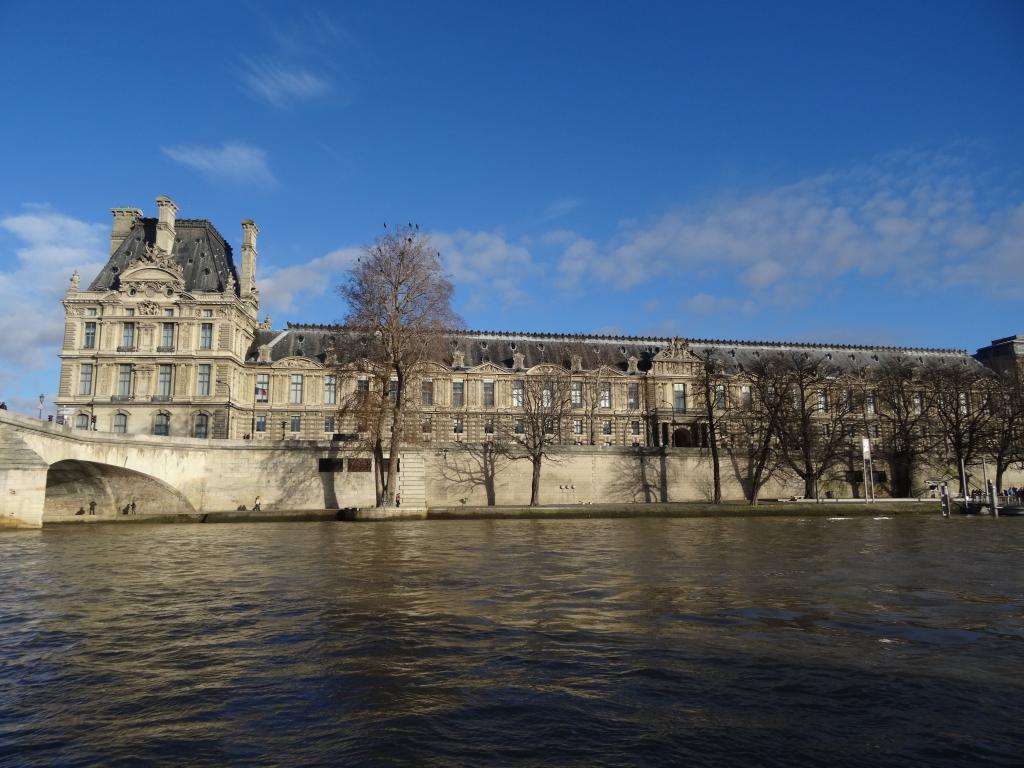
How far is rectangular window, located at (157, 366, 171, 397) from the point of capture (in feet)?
189

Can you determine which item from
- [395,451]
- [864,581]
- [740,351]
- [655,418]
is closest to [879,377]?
[740,351]

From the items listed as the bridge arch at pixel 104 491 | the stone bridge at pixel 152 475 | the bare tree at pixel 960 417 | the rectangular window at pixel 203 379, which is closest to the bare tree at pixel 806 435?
the bare tree at pixel 960 417

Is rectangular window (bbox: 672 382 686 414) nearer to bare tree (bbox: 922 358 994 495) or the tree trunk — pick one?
bare tree (bbox: 922 358 994 495)

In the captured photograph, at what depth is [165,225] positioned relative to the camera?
61.0 metres

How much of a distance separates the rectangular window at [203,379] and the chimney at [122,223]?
15.7 meters

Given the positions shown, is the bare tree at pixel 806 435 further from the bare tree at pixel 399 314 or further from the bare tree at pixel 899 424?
the bare tree at pixel 399 314

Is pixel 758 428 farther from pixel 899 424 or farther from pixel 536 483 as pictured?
pixel 536 483

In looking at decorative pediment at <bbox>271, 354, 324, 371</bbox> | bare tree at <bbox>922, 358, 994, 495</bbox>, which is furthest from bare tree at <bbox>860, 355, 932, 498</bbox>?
decorative pediment at <bbox>271, 354, 324, 371</bbox>

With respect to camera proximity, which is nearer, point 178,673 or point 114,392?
point 178,673

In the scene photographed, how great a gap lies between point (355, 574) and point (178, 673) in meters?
8.73

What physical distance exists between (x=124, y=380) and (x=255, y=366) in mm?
10075

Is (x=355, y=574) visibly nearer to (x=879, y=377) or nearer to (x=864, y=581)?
(x=864, y=581)

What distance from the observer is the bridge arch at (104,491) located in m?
38.7

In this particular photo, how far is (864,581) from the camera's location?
585 inches
